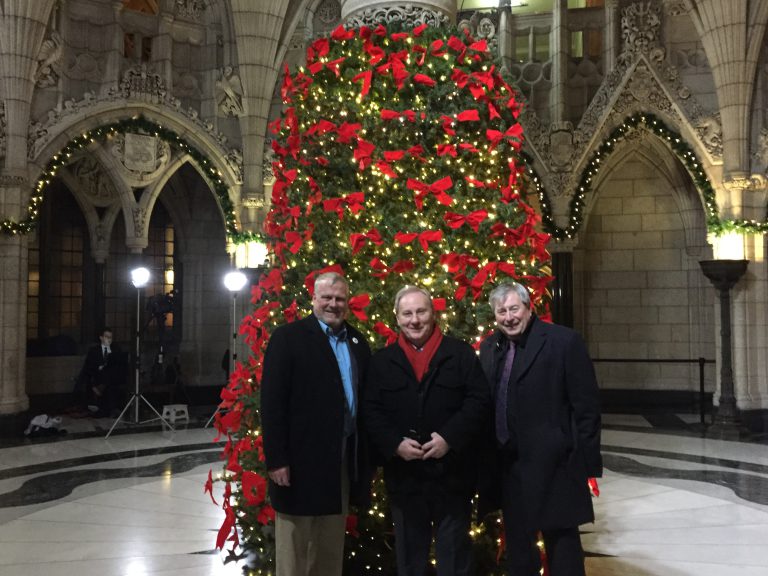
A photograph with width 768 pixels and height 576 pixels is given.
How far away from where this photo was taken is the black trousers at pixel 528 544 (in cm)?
271

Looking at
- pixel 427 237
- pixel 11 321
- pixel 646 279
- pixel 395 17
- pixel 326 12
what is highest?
pixel 326 12

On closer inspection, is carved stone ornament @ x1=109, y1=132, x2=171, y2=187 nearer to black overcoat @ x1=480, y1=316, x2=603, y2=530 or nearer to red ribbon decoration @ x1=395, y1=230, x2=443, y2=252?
red ribbon decoration @ x1=395, y1=230, x2=443, y2=252

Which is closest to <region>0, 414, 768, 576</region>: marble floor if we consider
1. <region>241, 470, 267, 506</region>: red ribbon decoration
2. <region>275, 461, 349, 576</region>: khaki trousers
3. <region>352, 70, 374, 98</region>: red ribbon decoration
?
<region>241, 470, 267, 506</region>: red ribbon decoration

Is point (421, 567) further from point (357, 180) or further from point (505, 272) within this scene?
point (357, 180)

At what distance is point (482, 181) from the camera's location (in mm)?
3354

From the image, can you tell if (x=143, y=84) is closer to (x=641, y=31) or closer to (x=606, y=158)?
(x=606, y=158)

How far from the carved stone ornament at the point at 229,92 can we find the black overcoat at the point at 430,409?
8.93 metres

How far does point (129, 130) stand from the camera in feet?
34.8

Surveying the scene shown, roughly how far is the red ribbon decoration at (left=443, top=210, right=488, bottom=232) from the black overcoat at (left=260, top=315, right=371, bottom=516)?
0.83 meters

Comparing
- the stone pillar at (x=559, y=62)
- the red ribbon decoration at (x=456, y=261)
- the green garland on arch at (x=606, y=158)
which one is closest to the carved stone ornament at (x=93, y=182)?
the green garland on arch at (x=606, y=158)

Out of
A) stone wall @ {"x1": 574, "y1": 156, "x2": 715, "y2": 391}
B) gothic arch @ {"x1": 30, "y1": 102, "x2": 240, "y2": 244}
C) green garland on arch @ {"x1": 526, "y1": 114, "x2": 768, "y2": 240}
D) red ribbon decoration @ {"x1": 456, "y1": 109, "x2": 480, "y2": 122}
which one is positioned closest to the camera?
red ribbon decoration @ {"x1": 456, "y1": 109, "x2": 480, "y2": 122}

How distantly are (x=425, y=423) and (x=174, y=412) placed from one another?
25.1 ft

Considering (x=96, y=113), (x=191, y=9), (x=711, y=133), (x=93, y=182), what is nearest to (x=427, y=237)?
(x=96, y=113)

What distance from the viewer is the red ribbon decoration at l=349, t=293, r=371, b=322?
3.19 metres
